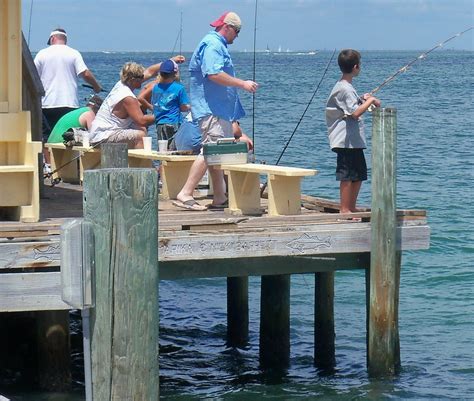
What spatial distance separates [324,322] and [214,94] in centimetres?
216

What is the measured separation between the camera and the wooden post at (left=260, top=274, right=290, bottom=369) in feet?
33.5

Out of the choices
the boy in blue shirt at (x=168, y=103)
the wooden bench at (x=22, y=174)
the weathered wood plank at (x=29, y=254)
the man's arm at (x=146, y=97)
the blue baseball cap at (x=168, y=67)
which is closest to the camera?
the weathered wood plank at (x=29, y=254)

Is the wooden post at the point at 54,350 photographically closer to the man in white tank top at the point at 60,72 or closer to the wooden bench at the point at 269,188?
the wooden bench at the point at 269,188

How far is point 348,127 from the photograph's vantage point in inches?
359

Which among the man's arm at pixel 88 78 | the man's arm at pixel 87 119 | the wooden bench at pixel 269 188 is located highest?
the man's arm at pixel 88 78

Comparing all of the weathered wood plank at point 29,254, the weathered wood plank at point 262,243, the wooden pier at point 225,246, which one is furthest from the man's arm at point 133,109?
the weathered wood plank at point 29,254

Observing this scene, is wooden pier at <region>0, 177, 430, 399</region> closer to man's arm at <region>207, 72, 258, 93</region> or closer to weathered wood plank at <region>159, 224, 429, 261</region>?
weathered wood plank at <region>159, 224, 429, 261</region>

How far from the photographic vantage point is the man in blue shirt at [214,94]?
9.18 metres

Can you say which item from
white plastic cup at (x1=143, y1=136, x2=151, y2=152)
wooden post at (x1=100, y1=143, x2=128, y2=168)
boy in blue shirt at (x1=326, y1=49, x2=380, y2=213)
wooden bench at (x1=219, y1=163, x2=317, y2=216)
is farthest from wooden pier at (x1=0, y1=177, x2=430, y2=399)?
white plastic cup at (x1=143, y1=136, x2=151, y2=152)

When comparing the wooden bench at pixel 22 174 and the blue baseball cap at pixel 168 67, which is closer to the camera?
the wooden bench at pixel 22 174

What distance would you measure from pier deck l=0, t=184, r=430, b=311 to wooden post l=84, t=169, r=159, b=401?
7.55ft

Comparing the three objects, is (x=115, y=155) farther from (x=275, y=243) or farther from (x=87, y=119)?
(x=87, y=119)

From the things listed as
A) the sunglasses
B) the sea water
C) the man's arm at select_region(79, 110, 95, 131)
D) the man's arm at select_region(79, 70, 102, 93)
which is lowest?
the sea water

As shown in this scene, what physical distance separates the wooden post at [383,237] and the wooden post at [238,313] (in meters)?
2.72
